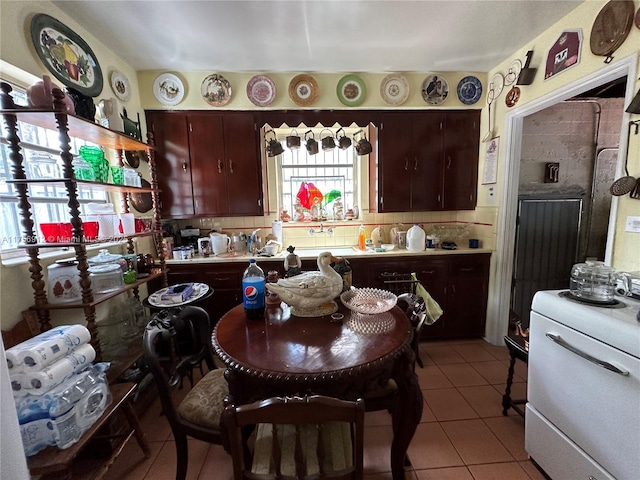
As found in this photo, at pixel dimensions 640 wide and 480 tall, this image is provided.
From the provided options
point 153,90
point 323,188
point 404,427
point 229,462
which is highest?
point 153,90

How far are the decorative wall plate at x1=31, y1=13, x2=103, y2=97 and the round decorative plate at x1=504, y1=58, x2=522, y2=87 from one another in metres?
3.43

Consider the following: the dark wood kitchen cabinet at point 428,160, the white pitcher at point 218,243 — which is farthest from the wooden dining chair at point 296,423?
the dark wood kitchen cabinet at point 428,160

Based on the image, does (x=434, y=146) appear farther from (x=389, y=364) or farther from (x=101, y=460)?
(x=101, y=460)

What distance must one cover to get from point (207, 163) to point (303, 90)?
1.21 meters

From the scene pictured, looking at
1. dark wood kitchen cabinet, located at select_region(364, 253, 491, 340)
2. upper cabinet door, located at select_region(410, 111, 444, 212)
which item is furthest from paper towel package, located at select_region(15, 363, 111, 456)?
upper cabinet door, located at select_region(410, 111, 444, 212)

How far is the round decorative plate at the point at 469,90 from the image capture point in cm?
264

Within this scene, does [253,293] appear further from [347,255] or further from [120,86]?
[120,86]

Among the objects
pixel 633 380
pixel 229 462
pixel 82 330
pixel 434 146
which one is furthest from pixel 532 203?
pixel 82 330

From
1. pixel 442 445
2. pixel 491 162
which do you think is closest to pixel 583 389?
pixel 442 445

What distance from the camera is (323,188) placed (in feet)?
10.3

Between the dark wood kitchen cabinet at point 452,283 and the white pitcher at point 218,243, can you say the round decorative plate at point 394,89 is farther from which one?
the white pitcher at point 218,243

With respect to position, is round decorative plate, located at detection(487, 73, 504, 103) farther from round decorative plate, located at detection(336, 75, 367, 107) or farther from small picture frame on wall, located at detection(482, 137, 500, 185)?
round decorative plate, located at detection(336, 75, 367, 107)

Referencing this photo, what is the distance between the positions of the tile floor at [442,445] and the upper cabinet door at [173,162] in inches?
69.3

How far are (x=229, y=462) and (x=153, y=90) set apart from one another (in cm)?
309
